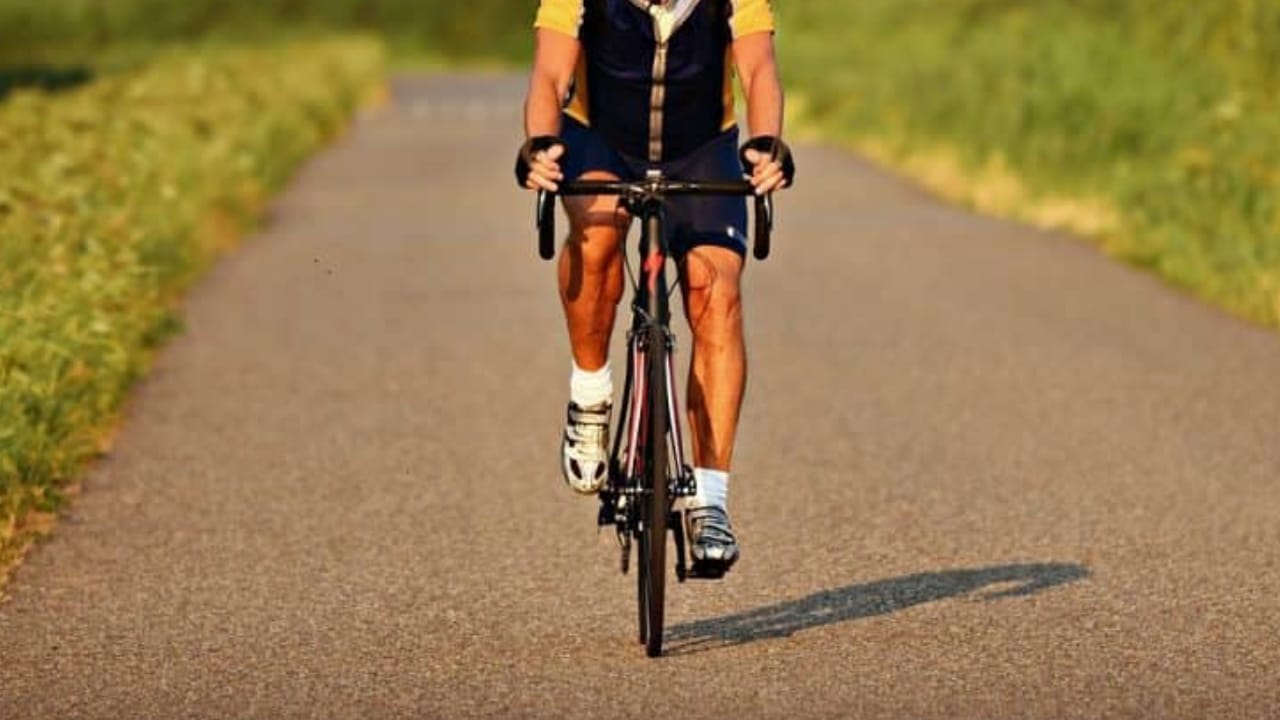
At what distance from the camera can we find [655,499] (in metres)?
7.54

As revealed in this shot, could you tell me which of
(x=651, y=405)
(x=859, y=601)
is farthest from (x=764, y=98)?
(x=859, y=601)

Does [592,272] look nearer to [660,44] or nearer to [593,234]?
[593,234]

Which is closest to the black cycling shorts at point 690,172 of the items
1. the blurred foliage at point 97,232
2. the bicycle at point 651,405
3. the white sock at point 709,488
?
the bicycle at point 651,405

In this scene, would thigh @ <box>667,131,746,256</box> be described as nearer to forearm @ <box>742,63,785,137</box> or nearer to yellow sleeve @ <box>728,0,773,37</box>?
forearm @ <box>742,63,785,137</box>

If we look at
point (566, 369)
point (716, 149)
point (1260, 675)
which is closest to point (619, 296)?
point (716, 149)

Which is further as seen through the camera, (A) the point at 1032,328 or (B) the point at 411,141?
(B) the point at 411,141

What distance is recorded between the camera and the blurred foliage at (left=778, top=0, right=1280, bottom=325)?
18.9 meters

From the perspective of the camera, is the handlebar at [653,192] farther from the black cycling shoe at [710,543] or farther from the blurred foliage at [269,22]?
the blurred foliage at [269,22]

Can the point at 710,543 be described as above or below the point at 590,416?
below

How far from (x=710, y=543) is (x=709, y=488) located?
20 cm

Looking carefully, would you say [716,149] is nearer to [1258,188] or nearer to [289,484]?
[289,484]

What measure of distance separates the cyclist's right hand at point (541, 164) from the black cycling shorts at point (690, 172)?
12.9 inches

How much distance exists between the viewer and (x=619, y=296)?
8.12 metres

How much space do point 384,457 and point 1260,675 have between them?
503 centimetres
